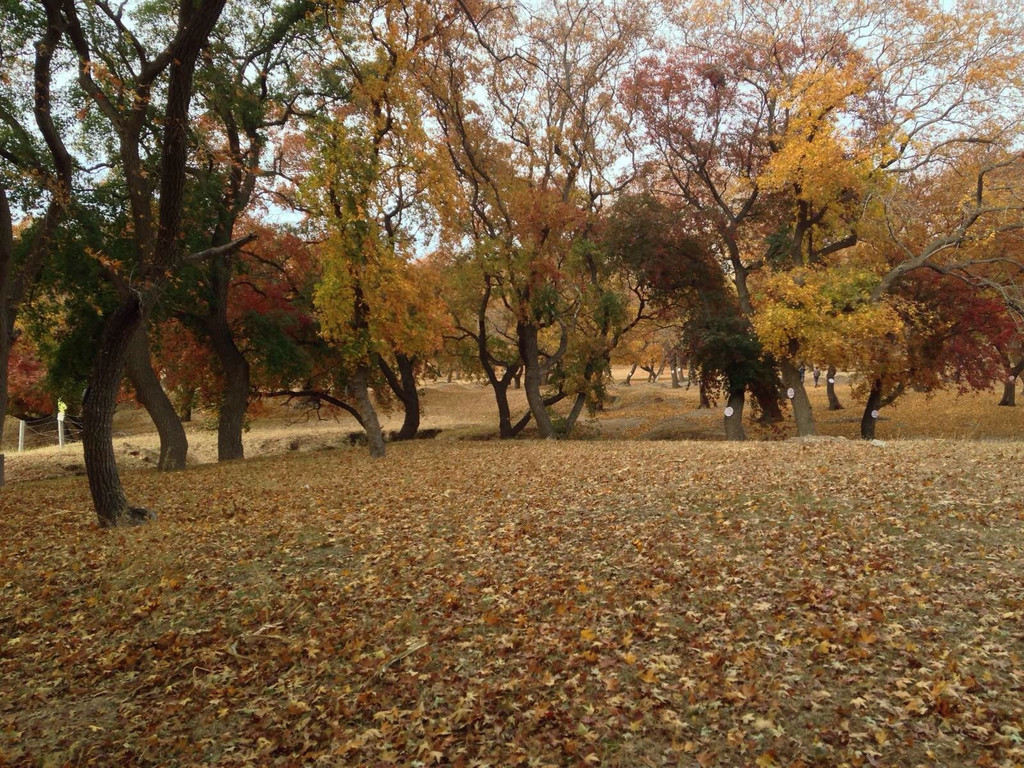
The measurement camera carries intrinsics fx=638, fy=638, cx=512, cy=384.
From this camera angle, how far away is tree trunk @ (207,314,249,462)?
18.9m

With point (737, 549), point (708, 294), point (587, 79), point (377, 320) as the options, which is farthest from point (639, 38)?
point (737, 549)

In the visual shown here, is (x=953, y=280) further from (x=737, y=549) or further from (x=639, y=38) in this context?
(x=737, y=549)

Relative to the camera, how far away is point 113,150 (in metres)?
15.6

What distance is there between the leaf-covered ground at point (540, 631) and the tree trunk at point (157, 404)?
784 cm

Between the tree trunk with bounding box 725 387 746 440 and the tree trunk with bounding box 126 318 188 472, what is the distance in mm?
17362

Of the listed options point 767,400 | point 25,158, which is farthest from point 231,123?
point 767,400

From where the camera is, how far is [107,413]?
841 centimetres

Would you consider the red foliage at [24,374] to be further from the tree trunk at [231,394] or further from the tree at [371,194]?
the tree at [371,194]

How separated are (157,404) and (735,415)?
18.2 metres

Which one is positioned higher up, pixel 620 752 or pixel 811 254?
pixel 811 254

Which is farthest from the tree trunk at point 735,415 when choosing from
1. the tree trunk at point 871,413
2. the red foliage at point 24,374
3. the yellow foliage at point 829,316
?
the red foliage at point 24,374

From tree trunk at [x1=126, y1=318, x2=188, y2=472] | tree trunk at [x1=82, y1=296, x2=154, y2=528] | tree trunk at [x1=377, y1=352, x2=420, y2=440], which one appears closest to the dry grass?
tree trunk at [x1=377, y1=352, x2=420, y2=440]

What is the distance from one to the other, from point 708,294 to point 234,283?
1589 cm

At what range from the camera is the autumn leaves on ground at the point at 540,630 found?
156 inches
